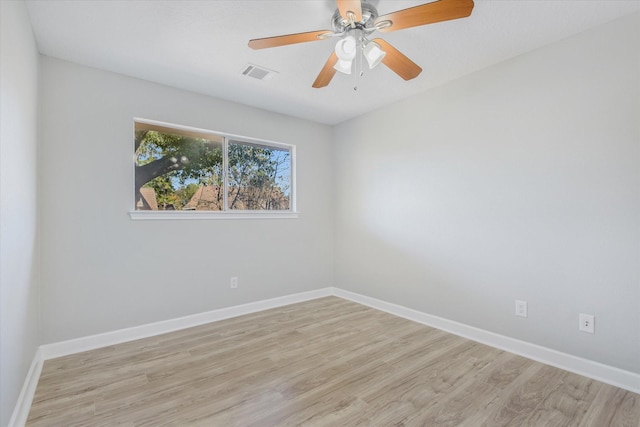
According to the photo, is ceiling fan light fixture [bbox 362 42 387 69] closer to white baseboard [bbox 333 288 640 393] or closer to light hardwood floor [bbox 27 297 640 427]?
light hardwood floor [bbox 27 297 640 427]

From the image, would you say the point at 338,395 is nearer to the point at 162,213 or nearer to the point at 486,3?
the point at 162,213

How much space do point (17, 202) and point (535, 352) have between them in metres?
3.52

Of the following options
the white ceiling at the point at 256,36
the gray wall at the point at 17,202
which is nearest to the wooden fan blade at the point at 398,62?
the white ceiling at the point at 256,36

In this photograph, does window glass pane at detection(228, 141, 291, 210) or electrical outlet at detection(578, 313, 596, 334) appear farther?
window glass pane at detection(228, 141, 291, 210)

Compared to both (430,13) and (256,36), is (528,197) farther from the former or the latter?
(256,36)

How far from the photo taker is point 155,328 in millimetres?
2781

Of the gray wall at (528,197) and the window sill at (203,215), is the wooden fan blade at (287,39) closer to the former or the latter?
the gray wall at (528,197)

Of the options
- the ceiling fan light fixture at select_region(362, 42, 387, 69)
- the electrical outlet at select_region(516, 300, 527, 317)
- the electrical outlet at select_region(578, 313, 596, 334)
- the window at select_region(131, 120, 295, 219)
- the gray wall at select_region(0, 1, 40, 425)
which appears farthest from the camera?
the window at select_region(131, 120, 295, 219)

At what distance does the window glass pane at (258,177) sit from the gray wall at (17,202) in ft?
5.43

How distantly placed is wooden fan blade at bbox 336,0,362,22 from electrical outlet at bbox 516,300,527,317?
2.35m

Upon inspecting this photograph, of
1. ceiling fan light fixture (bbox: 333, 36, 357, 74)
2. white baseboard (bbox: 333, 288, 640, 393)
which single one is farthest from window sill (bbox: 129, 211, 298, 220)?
ceiling fan light fixture (bbox: 333, 36, 357, 74)

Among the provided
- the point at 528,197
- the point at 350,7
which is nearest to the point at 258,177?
the point at 350,7

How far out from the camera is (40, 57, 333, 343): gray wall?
2367mm

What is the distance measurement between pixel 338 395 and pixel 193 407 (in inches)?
33.8
